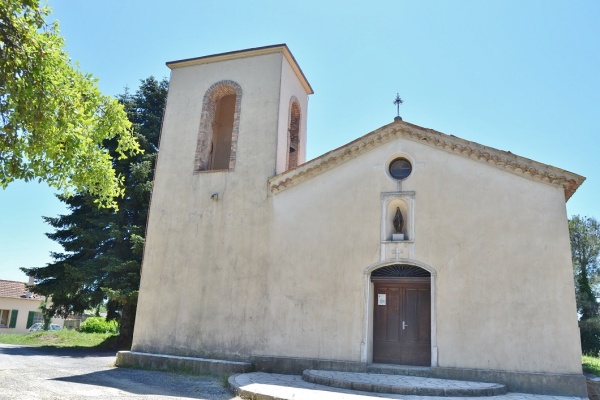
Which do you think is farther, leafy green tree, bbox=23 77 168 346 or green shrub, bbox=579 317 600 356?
green shrub, bbox=579 317 600 356

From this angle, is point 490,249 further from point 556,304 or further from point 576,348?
point 576,348

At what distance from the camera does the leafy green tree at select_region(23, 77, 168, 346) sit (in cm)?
1989

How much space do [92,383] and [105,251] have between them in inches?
476

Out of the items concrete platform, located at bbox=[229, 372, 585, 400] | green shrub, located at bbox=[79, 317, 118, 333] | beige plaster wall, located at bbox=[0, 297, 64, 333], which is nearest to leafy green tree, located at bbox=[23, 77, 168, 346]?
green shrub, located at bbox=[79, 317, 118, 333]

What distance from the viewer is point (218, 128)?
17.3m

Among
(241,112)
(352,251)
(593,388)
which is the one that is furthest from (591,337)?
(241,112)

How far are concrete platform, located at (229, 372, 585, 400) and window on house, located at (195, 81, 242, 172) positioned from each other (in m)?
6.68

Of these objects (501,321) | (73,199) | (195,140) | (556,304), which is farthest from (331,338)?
(73,199)

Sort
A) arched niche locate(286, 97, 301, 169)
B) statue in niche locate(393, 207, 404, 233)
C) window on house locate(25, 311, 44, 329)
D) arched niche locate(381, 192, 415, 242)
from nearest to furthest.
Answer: arched niche locate(381, 192, 415, 242)
statue in niche locate(393, 207, 404, 233)
arched niche locate(286, 97, 301, 169)
window on house locate(25, 311, 44, 329)

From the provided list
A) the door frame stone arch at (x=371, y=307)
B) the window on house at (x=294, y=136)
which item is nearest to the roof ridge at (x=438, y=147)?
the window on house at (x=294, y=136)

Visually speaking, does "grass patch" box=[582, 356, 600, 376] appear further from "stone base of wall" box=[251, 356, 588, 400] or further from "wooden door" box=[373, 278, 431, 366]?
"wooden door" box=[373, 278, 431, 366]

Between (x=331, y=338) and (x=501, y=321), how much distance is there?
13.6 ft

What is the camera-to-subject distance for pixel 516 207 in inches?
457

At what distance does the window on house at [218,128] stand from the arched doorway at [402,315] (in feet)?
19.5
